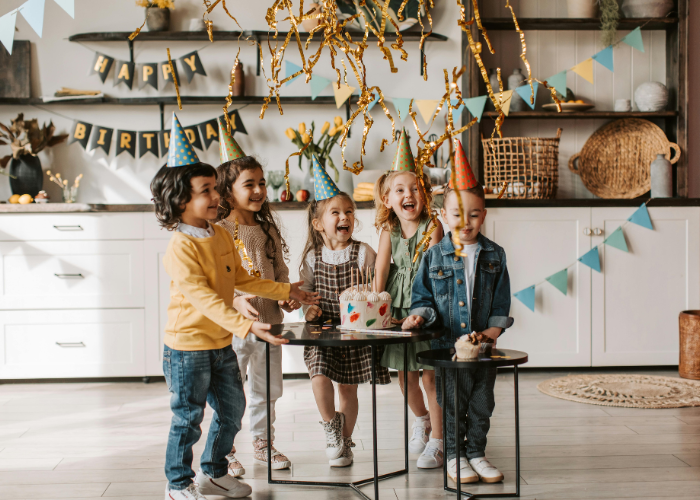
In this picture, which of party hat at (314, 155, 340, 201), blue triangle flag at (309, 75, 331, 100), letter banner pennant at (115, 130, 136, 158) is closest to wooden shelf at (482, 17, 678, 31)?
blue triangle flag at (309, 75, 331, 100)

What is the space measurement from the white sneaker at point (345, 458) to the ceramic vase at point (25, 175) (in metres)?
2.20

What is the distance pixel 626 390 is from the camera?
264cm

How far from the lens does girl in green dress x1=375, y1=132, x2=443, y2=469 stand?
189 centimetres

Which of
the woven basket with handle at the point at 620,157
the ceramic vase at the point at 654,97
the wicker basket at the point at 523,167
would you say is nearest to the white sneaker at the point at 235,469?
the wicker basket at the point at 523,167

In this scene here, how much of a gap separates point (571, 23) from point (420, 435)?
7.57 ft

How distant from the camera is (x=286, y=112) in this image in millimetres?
3381

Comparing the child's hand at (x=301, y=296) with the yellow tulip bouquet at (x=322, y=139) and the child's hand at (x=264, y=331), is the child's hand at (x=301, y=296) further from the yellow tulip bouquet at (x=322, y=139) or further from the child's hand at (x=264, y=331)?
the yellow tulip bouquet at (x=322, y=139)

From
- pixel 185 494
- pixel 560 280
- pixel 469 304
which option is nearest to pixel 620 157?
pixel 560 280

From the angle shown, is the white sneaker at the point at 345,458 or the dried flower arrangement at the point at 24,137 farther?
the dried flower arrangement at the point at 24,137

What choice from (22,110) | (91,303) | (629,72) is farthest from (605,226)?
(22,110)

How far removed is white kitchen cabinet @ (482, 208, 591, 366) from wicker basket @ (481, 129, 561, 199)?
18 cm

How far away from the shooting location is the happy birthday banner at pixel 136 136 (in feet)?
10.7

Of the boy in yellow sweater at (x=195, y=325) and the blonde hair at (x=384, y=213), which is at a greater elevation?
the blonde hair at (x=384, y=213)

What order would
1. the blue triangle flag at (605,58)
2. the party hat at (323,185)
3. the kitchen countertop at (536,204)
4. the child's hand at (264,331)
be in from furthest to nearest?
the blue triangle flag at (605,58), the kitchen countertop at (536,204), the party hat at (323,185), the child's hand at (264,331)
